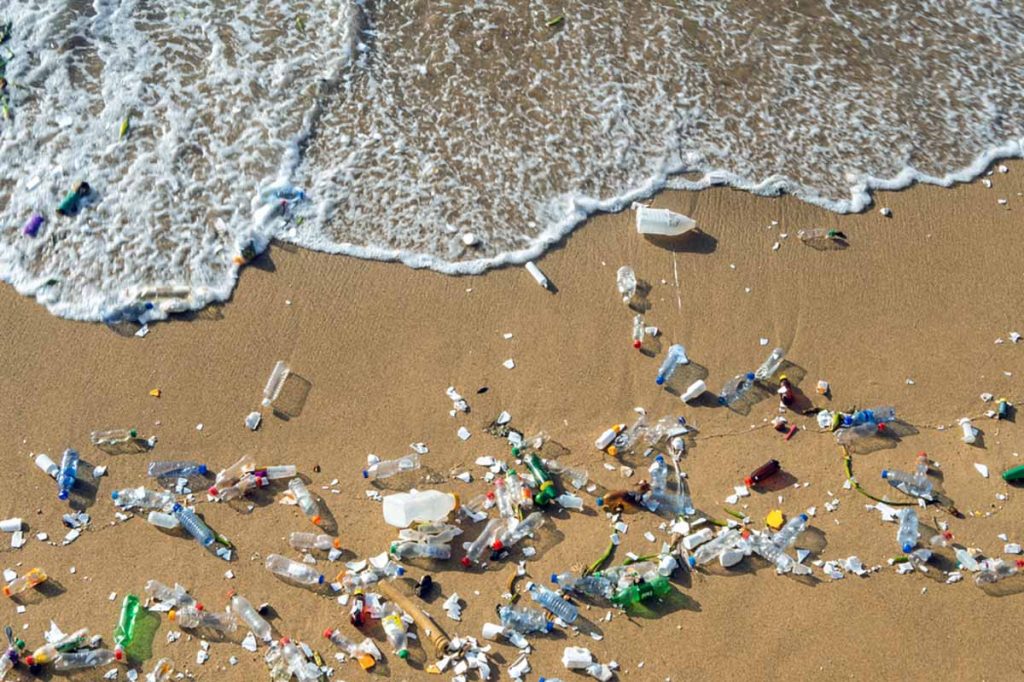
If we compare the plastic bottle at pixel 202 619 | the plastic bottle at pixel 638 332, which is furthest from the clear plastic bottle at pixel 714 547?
the plastic bottle at pixel 202 619

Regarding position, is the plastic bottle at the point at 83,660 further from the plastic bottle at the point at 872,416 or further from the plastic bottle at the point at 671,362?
the plastic bottle at the point at 872,416

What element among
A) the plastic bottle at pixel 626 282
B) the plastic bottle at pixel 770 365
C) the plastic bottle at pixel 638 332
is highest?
the plastic bottle at pixel 626 282

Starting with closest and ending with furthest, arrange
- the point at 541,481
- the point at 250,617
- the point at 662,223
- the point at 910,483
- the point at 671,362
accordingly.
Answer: the point at 250,617
the point at 541,481
the point at 910,483
the point at 671,362
the point at 662,223

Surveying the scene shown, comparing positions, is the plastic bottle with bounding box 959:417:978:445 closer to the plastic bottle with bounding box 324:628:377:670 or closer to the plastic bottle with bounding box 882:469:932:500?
the plastic bottle with bounding box 882:469:932:500

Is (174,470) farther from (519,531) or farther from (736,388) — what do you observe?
(736,388)

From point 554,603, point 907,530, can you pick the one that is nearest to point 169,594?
point 554,603

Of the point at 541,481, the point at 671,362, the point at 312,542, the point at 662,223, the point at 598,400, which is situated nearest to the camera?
the point at 312,542
